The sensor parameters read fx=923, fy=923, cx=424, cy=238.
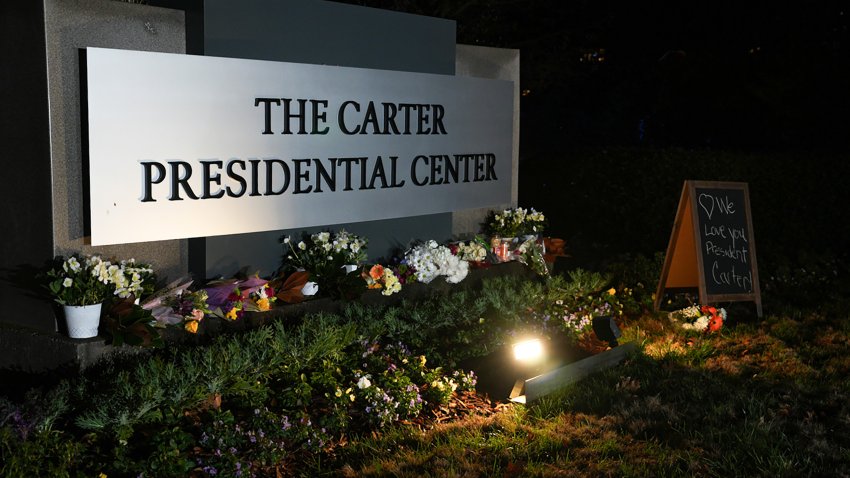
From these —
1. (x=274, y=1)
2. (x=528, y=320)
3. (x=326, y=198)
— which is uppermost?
(x=274, y=1)

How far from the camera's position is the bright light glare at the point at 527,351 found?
5664 mm

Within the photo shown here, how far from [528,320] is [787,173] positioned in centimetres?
551

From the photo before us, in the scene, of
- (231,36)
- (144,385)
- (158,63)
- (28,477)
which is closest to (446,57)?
(231,36)

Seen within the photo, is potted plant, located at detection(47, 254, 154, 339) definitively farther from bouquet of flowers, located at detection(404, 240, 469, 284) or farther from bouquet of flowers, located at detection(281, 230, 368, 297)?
bouquet of flowers, located at detection(404, 240, 469, 284)

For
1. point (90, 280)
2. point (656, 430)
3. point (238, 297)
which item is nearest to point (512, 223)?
point (238, 297)

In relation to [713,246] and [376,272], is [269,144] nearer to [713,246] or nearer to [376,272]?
[376,272]

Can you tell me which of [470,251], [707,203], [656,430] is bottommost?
[656,430]

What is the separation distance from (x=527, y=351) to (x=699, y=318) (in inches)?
A: 87.8

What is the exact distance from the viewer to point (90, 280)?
486 centimetres

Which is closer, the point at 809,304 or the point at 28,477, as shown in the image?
the point at 28,477

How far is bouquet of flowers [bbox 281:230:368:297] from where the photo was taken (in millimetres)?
6098

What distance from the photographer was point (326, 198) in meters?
6.24

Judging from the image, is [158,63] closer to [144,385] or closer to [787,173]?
[144,385]

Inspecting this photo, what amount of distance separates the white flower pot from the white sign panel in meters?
0.39
